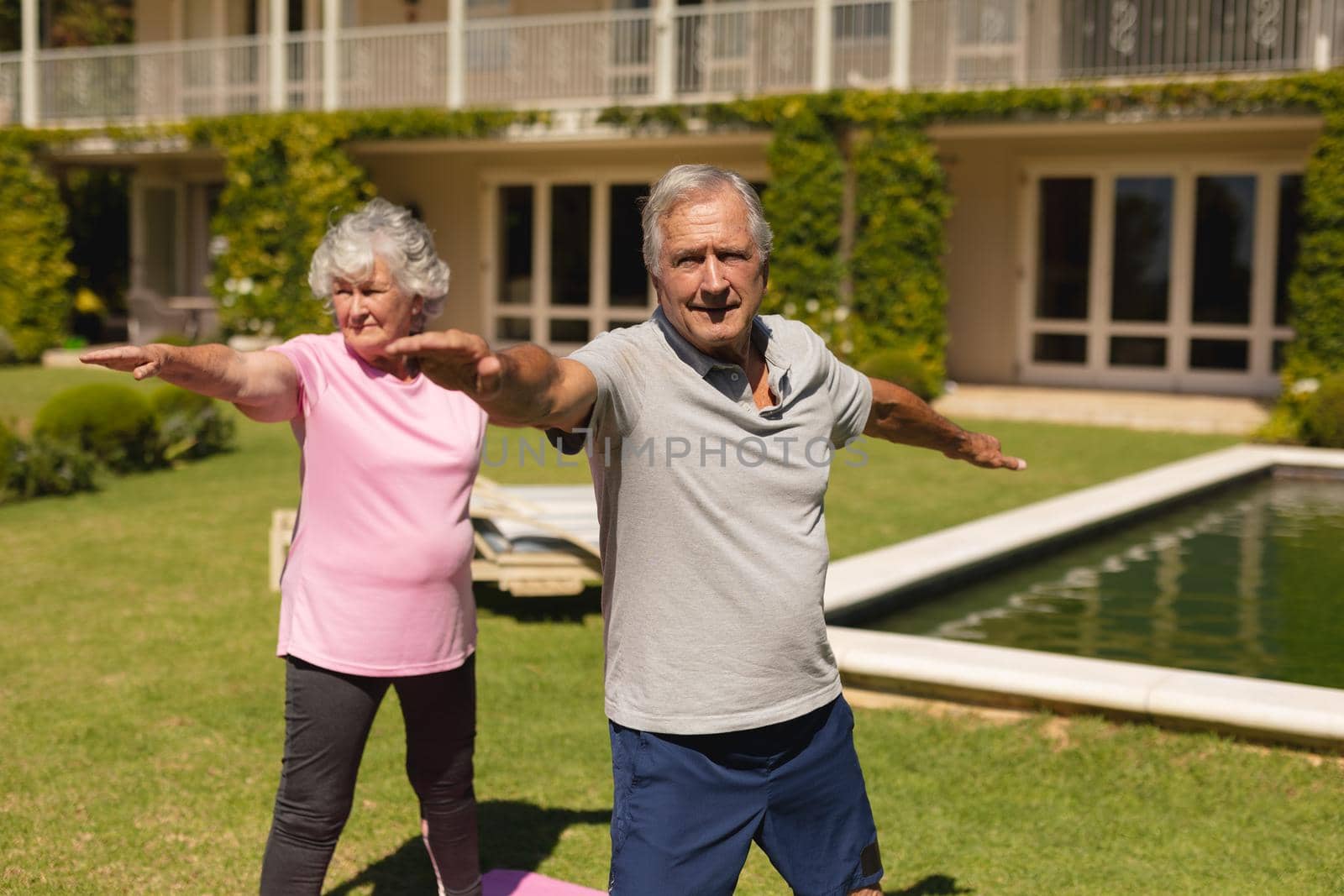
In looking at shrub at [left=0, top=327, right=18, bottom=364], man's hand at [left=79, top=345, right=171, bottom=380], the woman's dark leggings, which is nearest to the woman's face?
man's hand at [left=79, top=345, right=171, bottom=380]

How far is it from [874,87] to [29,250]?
12197 mm

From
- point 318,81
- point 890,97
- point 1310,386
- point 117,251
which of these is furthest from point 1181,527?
point 117,251

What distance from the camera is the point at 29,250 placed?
2072 centimetres

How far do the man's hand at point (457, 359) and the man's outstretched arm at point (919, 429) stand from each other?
99 centimetres

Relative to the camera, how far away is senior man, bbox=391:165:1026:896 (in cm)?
225

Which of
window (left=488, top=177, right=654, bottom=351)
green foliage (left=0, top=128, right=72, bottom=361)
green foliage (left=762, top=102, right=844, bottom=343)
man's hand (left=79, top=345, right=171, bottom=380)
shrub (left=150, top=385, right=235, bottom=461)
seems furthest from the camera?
green foliage (left=0, top=128, right=72, bottom=361)

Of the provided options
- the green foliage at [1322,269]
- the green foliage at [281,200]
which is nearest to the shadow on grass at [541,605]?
the green foliage at [1322,269]

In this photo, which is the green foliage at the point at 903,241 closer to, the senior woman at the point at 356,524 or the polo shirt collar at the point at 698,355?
the senior woman at the point at 356,524

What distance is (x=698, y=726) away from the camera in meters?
2.28

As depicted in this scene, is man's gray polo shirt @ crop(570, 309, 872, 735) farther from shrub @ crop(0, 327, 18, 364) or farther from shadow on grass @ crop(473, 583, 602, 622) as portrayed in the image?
shrub @ crop(0, 327, 18, 364)

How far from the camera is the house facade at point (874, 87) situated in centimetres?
1609

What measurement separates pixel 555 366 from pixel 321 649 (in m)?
1.18

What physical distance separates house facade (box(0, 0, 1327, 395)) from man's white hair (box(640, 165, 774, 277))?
13456 millimetres

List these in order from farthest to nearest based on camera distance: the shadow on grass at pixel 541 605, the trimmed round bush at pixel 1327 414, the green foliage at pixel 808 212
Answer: the green foliage at pixel 808 212 → the trimmed round bush at pixel 1327 414 → the shadow on grass at pixel 541 605
